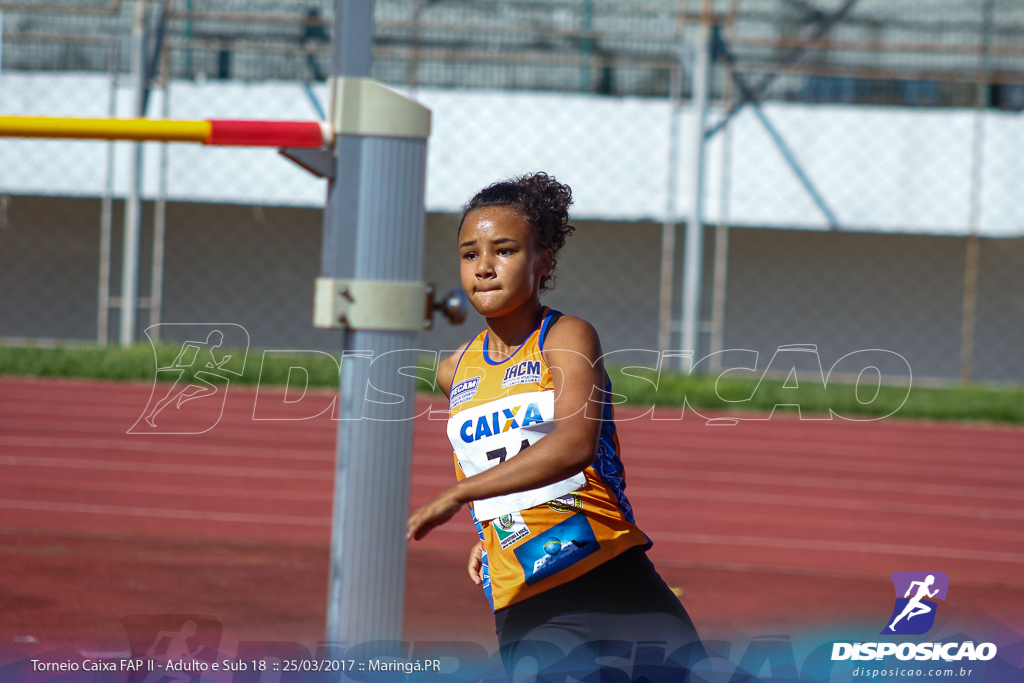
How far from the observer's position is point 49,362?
8492 millimetres

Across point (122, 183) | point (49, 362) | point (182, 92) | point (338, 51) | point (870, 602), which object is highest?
point (182, 92)

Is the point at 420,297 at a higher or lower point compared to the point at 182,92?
lower

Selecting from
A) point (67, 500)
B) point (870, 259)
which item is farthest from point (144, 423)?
point (870, 259)

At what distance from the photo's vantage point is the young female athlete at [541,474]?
1.49 m

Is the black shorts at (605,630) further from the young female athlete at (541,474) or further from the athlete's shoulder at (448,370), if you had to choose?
the athlete's shoulder at (448,370)

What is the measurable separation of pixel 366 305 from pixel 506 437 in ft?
1.65

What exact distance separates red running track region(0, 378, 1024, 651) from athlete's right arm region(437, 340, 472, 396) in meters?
1.99

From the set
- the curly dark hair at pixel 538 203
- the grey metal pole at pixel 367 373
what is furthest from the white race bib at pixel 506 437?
the grey metal pole at pixel 367 373

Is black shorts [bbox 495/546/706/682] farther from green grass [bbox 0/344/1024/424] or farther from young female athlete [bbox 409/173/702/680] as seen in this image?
green grass [bbox 0/344/1024/424]

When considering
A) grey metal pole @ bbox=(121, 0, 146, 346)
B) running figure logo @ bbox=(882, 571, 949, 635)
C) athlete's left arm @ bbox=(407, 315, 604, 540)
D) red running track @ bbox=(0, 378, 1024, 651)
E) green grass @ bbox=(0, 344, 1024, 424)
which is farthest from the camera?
grey metal pole @ bbox=(121, 0, 146, 346)

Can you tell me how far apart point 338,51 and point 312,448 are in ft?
17.2

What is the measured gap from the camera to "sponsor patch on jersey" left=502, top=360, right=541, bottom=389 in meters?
1.57

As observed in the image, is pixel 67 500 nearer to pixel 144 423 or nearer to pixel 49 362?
pixel 144 423

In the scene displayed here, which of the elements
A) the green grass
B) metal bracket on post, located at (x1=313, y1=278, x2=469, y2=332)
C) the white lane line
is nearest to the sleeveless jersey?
metal bracket on post, located at (x1=313, y1=278, x2=469, y2=332)
